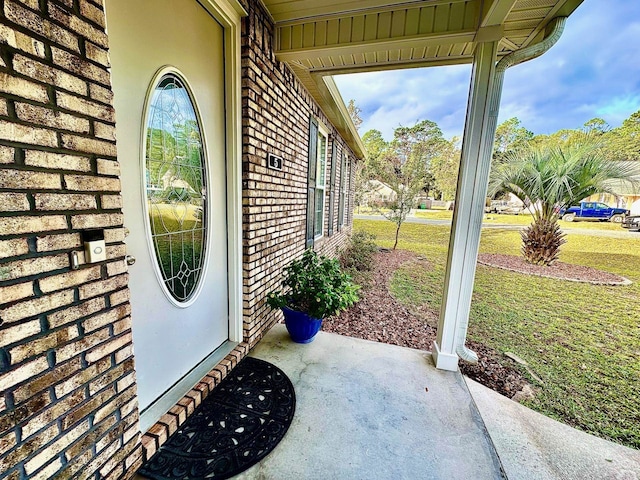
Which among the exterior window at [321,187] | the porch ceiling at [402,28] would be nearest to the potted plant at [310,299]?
the porch ceiling at [402,28]

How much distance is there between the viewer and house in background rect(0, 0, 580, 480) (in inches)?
33.0

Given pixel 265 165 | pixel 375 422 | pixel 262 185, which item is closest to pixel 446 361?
pixel 375 422

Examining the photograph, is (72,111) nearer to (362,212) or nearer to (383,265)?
(383,265)

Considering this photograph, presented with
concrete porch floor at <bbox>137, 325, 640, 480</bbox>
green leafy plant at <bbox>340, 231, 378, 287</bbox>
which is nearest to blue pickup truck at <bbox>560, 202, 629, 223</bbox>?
green leafy plant at <bbox>340, 231, 378, 287</bbox>

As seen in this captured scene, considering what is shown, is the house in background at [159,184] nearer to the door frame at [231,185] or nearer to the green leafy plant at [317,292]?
the door frame at [231,185]

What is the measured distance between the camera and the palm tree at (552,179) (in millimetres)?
4379

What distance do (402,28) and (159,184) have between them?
2.12 meters

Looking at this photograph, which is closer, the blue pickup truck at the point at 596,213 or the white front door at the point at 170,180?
the white front door at the point at 170,180

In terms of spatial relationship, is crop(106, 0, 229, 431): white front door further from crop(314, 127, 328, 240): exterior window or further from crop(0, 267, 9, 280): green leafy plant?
crop(314, 127, 328, 240): exterior window

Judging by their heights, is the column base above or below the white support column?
below

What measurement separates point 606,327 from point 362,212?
15.1 meters

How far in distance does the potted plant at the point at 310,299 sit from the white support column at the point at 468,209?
84 cm

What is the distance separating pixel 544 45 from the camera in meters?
1.88

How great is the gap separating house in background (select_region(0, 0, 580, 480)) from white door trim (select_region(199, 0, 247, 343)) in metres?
0.01
